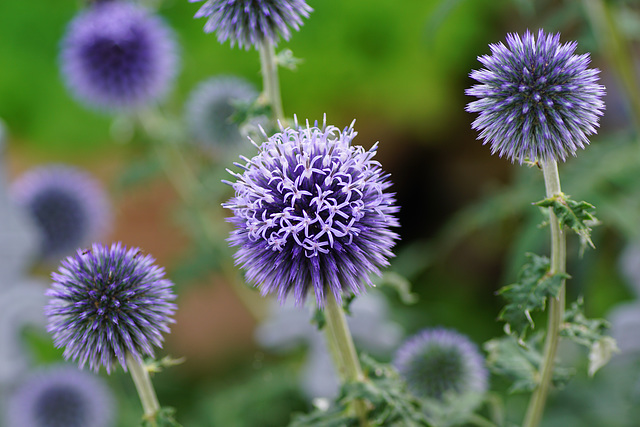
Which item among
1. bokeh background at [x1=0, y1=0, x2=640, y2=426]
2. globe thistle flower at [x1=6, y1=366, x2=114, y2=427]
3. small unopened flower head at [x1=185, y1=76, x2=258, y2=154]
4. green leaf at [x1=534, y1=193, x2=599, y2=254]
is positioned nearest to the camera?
green leaf at [x1=534, y1=193, x2=599, y2=254]

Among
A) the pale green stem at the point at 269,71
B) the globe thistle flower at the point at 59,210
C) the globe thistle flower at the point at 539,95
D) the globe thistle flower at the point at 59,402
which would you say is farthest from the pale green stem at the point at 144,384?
the globe thistle flower at the point at 59,210

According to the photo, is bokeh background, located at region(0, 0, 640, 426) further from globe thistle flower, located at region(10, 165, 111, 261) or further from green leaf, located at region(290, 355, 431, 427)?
green leaf, located at region(290, 355, 431, 427)

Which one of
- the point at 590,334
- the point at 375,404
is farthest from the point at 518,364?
the point at 375,404

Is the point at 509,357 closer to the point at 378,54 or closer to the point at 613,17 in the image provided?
the point at 613,17

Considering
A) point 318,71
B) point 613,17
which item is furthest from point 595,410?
point 318,71

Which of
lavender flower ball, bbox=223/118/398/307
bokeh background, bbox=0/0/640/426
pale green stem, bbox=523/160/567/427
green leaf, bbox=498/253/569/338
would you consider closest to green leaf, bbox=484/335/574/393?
pale green stem, bbox=523/160/567/427

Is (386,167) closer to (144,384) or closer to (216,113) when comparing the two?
(216,113)
